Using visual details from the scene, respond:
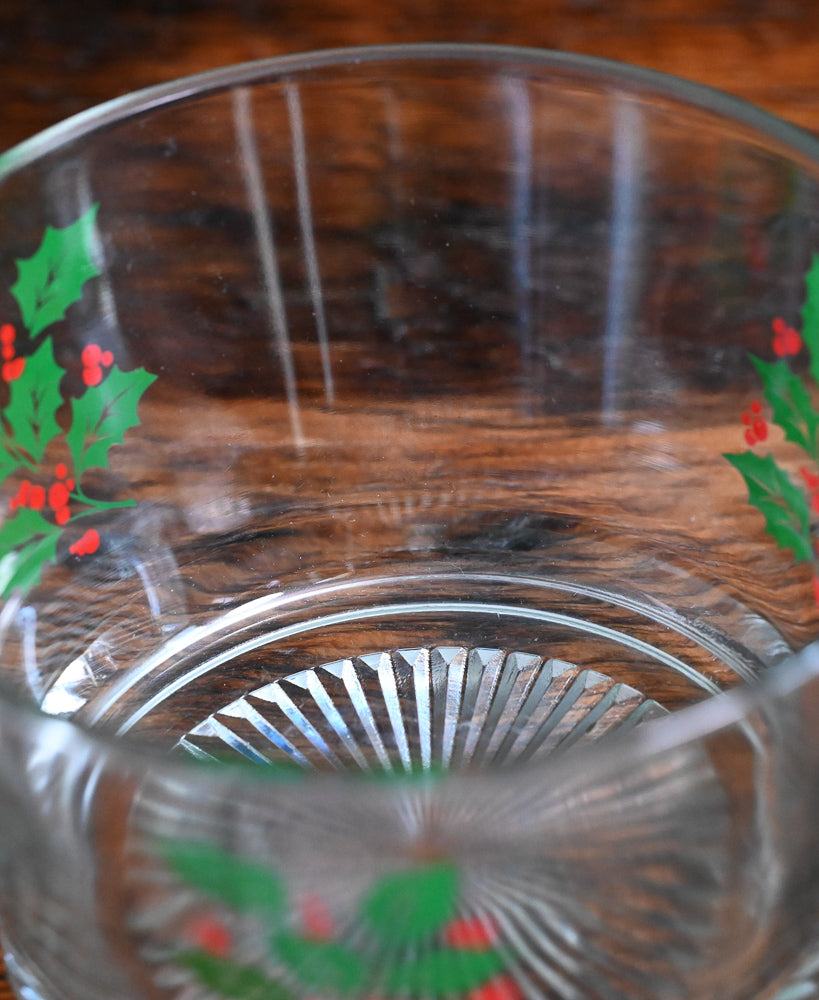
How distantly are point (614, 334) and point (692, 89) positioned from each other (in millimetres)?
78

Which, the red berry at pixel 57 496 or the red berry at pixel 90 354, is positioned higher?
the red berry at pixel 90 354

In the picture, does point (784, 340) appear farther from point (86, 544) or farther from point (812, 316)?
point (86, 544)

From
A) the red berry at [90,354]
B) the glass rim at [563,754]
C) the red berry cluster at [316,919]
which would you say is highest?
the red berry at [90,354]

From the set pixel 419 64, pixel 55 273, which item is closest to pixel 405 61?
pixel 419 64

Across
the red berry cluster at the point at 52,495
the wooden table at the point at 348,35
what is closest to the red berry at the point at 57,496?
the red berry cluster at the point at 52,495

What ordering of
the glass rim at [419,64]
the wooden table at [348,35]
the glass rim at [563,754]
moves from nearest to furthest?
the glass rim at [563,754], the glass rim at [419,64], the wooden table at [348,35]

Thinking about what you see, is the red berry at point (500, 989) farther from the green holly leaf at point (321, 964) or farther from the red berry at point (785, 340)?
the red berry at point (785, 340)

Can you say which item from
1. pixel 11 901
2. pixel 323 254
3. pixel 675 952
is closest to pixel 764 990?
pixel 675 952

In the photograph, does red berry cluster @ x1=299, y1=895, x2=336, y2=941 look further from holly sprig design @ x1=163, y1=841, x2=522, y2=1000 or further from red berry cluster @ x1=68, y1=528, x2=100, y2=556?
red berry cluster @ x1=68, y1=528, x2=100, y2=556

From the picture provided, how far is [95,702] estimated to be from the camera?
39cm

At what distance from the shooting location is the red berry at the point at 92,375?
15.1 inches

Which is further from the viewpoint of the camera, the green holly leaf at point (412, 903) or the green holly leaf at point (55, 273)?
the green holly leaf at point (55, 273)

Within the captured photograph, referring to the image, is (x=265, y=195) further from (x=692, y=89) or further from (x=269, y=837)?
(x=269, y=837)

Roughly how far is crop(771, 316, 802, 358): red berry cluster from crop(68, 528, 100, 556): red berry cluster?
209 millimetres
